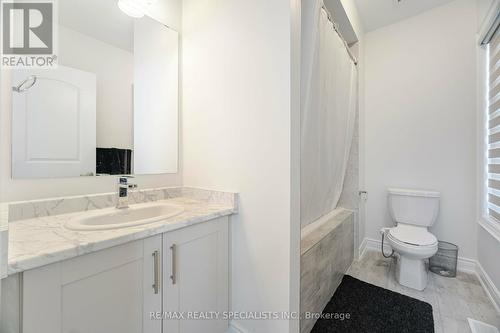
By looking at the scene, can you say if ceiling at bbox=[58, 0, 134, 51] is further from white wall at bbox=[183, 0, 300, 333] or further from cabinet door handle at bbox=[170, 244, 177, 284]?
cabinet door handle at bbox=[170, 244, 177, 284]

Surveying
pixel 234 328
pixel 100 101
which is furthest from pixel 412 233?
pixel 100 101

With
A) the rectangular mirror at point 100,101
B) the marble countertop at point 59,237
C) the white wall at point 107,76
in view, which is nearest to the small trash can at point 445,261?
→ the marble countertop at point 59,237

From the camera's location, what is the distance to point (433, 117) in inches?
88.0

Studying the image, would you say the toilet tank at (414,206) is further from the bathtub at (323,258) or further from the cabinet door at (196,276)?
the cabinet door at (196,276)

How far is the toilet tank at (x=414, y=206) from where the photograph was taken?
83.3 inches

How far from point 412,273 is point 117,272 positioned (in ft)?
7.42

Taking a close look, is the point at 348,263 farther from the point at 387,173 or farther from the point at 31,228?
the point at 31,228

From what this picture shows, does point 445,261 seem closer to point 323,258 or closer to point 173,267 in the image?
point 323,258

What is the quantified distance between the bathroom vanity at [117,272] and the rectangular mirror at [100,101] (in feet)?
0.78

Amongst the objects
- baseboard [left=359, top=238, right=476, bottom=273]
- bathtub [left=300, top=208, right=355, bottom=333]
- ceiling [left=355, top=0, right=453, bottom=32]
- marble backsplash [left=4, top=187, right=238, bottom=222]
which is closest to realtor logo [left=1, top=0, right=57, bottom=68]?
marble backsplash [left=4, top=187, right=238, bottom=222]

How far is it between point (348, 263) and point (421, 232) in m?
0.74

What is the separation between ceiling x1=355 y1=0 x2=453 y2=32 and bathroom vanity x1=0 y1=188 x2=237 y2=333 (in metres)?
2.44

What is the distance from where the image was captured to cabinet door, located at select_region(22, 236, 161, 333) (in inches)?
24.7

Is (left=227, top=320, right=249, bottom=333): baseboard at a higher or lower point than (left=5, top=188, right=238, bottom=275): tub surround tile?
lower
